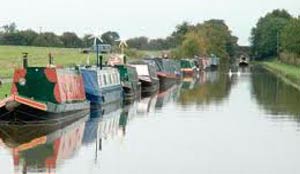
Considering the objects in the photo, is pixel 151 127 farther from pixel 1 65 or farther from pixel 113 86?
pixel 1 65

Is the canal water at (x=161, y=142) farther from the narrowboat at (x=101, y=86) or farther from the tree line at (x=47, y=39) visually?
the tree line at (x=47, y=39)

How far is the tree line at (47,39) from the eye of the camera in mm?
142375

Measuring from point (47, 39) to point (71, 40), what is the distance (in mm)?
8714

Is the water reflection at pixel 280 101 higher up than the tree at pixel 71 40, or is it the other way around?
the tree at pixel 71 40

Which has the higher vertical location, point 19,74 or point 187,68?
point 19,74

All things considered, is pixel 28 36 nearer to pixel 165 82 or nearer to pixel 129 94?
pixel 165 82

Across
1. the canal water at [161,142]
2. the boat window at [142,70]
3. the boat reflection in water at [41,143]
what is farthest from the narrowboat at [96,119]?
the boat window at [142,70]

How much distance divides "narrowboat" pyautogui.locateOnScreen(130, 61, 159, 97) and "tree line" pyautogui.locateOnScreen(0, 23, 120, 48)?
250 feet

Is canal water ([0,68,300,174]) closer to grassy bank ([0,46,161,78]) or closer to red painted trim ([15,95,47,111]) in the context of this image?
red painted trim ([15,95,47,111])

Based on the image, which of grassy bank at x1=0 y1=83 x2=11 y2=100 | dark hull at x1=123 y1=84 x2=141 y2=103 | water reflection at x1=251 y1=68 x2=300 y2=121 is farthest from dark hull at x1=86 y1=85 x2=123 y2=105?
water reflection at x1=251 y1=68 x2=300 y2=121

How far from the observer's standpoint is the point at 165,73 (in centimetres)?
7012

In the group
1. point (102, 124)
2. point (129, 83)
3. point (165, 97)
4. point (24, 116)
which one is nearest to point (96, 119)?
point (102, 124)

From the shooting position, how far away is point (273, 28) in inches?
6860

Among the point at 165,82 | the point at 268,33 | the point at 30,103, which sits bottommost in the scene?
the point at 165,82
